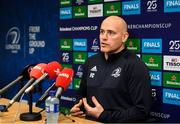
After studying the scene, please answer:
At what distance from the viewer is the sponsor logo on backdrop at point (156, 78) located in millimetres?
2714

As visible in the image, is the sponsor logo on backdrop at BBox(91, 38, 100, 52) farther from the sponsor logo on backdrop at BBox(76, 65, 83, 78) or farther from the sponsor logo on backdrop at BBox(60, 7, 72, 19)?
the sponsor logo on backdrop at BBox(60, 7, 72, 19)

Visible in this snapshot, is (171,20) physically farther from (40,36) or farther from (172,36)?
(40,36)

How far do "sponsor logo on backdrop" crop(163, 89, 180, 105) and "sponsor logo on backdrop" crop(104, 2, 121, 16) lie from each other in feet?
2.72

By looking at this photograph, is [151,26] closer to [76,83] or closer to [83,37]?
[83,37]

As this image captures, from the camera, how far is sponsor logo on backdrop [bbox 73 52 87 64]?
3395mm

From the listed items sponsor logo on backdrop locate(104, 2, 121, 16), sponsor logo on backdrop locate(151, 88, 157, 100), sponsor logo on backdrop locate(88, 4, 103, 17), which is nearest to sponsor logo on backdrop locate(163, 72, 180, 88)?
sponsor logo on backdrop locate(151, 88, 157, 100)

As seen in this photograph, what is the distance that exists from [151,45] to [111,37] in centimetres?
33

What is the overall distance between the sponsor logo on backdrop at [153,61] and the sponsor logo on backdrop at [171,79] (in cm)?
9

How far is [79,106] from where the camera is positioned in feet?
8.48

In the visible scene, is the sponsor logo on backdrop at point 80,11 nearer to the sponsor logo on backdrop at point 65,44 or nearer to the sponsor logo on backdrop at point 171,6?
the sponsor logo on backdrop at point 65,44

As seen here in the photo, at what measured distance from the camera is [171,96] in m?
2.63

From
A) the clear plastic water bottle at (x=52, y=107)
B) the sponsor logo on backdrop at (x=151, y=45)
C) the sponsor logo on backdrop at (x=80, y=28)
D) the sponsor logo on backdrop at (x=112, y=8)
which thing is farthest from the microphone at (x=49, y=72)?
the sponsor logo on backdrop at (x=80, y=28)

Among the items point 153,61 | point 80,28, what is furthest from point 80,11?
point 153,61

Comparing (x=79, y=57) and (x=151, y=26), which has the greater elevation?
(x=151, y=26)
